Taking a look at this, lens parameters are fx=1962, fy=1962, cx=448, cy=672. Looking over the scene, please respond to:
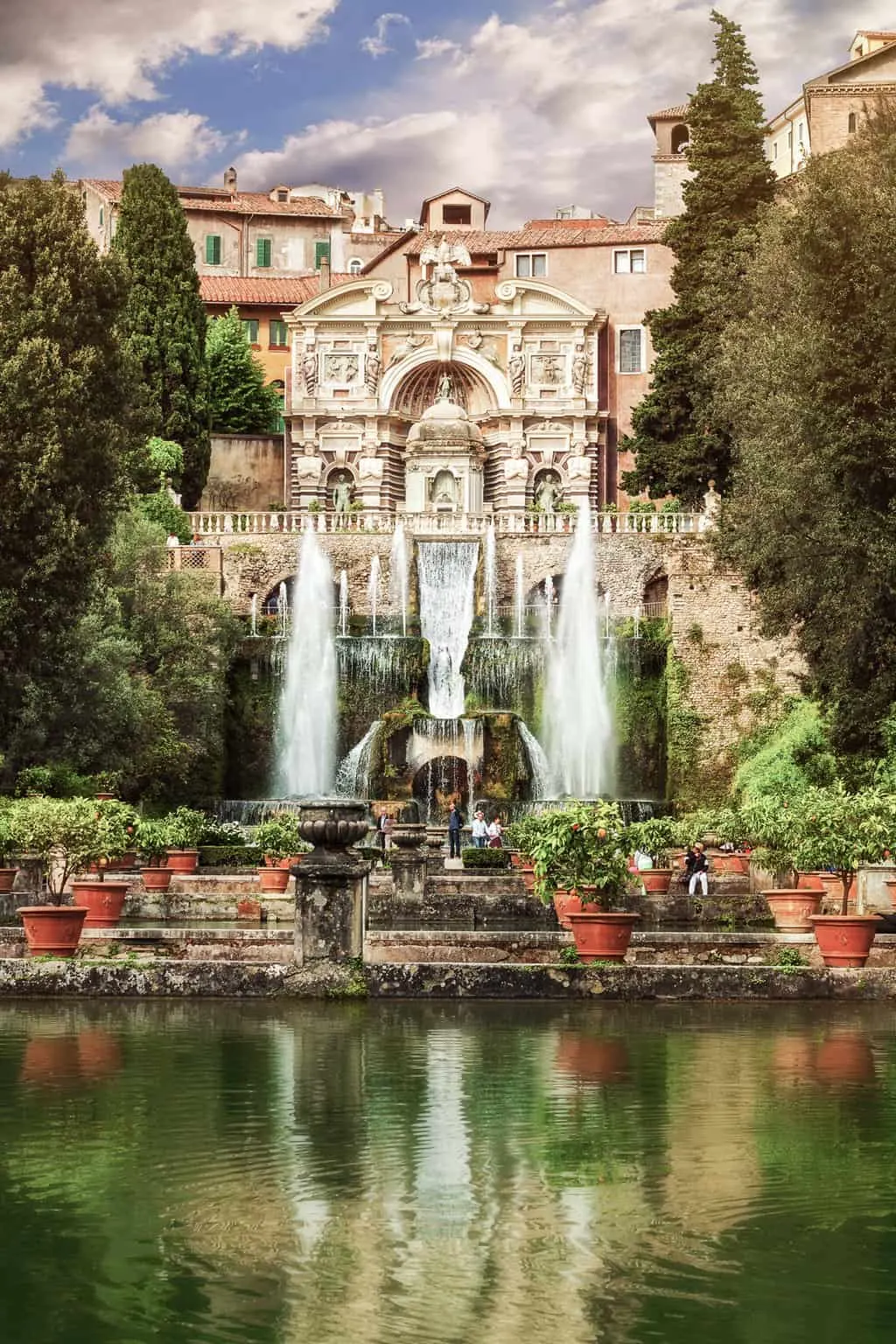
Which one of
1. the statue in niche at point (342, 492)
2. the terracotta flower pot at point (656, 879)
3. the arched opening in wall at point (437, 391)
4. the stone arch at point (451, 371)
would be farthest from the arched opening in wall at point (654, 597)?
the terracotta flower pot at point (656, 879)

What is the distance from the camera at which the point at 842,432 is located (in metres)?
25.5

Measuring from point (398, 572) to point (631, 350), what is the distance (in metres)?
16.2

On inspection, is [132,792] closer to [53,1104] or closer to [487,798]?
[487,798]

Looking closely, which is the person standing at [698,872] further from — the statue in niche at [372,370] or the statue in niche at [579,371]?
the statue in niche at [372,370]

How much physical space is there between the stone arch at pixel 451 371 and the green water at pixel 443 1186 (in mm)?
49018

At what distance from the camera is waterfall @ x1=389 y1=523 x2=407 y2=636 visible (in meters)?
49.9

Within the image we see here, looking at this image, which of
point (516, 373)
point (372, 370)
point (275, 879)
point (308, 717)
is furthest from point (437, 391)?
point (275, 879)

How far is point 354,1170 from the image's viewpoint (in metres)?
8.30

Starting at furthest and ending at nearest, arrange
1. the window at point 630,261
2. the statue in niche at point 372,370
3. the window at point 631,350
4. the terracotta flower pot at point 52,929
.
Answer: the window at point 630,261, the window at point 631,350, the statue in niche at point 372,370, the terracotta flower pot at point 52,929

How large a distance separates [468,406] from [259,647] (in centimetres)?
1821

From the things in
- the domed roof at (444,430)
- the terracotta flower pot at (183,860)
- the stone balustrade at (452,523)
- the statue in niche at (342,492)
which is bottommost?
the terracotta flower pot at (183,860)

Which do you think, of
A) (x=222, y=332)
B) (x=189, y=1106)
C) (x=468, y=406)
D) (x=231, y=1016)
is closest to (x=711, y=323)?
(x=468, y=406)

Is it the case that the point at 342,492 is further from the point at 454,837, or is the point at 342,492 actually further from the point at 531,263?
the point at 454,837

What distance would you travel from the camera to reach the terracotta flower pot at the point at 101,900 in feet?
66.1
